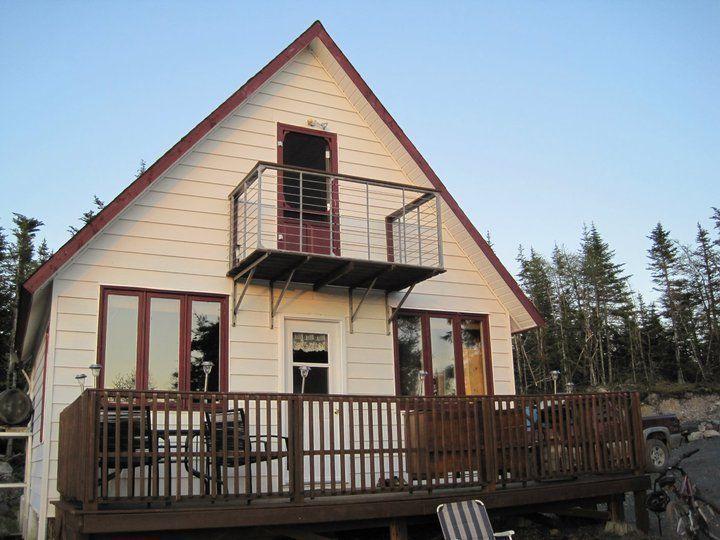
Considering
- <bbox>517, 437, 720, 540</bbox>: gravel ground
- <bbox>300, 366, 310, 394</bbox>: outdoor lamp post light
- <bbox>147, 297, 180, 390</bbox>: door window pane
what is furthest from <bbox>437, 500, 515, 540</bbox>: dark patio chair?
<bbox>147, 297, 180, 390</bbox>: door window pane

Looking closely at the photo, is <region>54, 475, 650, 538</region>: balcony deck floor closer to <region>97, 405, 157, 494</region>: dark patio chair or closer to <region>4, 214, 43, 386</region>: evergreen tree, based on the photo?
<region>97, 405, 157, 494</region>: dark patio chair

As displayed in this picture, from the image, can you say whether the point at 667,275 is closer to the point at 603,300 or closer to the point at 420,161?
the point at 603,300

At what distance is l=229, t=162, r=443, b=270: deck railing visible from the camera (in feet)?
38.5

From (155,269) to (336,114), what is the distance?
4.43 m

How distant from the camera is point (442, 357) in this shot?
1341 centimetres

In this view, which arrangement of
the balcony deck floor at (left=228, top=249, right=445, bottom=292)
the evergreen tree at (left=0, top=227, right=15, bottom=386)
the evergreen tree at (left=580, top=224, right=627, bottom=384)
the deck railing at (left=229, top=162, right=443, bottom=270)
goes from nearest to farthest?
the balcony deck floor at (left=228, top=249, right=445, bottom=292), the deck railing at (left=229, top=162, right=443, bottom=270), the evergreen tree at (left=0, top=227, right=15, bottom=386), the evergreen tree at (left=580, top=224, right=627, bottom=384)

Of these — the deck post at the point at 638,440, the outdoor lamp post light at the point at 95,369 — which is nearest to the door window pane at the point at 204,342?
the outdoor lamp post light at the point at 95,369

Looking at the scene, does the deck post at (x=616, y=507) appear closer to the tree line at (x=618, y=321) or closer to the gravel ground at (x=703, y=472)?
the gravel ground at (x=703, y=472)

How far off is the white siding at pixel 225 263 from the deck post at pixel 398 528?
320cm

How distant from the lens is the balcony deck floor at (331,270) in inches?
427

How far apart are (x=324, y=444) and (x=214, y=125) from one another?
5.40m

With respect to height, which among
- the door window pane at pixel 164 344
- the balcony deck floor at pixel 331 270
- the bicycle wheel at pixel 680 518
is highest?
the balcony deck floor at pixel 331 270

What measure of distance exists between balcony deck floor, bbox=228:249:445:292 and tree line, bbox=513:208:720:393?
136 feet

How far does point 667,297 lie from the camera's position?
58.1m
